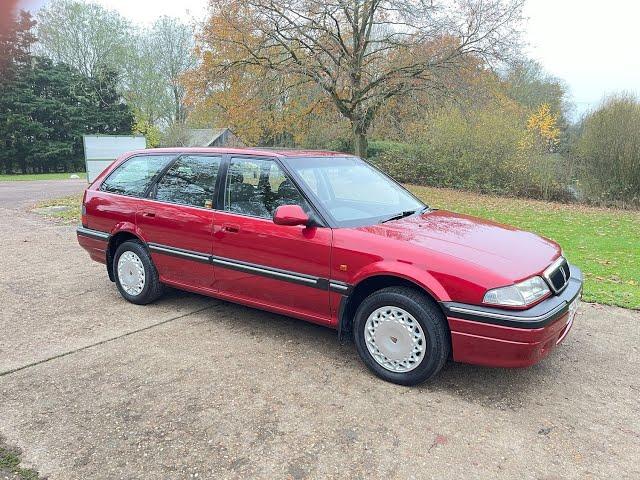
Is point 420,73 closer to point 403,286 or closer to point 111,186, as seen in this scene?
point 111,186

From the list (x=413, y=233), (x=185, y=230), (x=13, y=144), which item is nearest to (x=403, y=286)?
(x=413, y=233)

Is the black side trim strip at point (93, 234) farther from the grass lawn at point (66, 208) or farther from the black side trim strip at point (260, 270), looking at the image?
the grass lawn at point (66, 208)

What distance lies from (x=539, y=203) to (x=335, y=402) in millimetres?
16068

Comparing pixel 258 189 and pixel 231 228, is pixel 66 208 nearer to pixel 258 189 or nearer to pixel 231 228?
pixel 231 228

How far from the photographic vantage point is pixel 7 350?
3.92 meters

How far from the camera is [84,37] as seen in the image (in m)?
38.5

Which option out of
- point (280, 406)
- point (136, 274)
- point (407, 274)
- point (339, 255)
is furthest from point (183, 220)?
point (407, 274)

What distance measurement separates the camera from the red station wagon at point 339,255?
3141 millimetres

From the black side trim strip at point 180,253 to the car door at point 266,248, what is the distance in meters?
0.14

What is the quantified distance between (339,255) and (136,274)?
8.10 ft

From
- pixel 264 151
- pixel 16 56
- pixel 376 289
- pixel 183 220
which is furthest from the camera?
pixel 16 56

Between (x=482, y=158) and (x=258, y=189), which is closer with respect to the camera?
(x=258, y=189)

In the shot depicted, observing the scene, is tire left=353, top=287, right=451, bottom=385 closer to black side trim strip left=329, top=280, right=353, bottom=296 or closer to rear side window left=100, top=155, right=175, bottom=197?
black side trim strip left=329, top=280, right=353, bottom=296

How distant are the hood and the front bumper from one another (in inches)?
9.8
